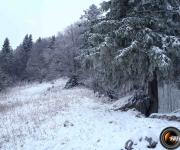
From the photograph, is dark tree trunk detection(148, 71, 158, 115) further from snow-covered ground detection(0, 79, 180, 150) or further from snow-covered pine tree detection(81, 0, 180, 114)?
snow-covered ground detection(0, 79, 180, 150)

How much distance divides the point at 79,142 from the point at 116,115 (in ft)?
10.5

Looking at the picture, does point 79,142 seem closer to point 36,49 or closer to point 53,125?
point 53,125

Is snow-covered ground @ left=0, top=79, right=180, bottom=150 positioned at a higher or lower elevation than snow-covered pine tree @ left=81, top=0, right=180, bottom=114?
lower

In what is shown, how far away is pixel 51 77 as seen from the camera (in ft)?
179

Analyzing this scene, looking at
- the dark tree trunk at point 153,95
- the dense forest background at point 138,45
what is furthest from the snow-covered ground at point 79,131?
the dense forest background at point 138,45

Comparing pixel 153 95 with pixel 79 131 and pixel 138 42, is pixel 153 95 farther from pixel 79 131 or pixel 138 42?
pixel 79 131

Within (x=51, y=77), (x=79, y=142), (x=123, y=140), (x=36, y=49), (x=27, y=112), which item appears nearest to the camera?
(x=123, y=140)

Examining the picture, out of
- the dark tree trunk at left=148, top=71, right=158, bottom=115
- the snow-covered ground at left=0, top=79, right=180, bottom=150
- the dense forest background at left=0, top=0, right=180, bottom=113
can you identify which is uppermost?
the dense forest background at left=0, top=0, right=180, bottom=113

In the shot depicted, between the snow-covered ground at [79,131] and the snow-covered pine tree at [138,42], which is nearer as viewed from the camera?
the snow-covered ground at [79,131]

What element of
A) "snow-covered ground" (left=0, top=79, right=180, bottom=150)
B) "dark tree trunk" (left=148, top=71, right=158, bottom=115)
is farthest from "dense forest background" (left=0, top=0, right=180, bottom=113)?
"snow-covered ground" (left=0, top=79, right=180, bottom=150)

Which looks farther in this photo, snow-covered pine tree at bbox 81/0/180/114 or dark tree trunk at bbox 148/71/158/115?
dark tree trunk at bbox 148/71/158/115

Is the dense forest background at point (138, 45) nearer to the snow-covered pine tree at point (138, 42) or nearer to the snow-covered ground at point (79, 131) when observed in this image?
the snow-covered pine tree at point (138, 42)

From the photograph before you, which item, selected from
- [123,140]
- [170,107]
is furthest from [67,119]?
[170,107]

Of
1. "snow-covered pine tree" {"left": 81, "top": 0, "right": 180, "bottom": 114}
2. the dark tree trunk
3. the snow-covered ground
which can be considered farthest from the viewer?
the dark tree trunk
